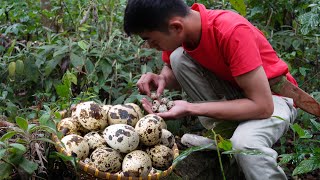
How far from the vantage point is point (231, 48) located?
2607 millimetres

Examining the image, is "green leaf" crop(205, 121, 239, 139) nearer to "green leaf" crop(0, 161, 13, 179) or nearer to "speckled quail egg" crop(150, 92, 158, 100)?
"speckled quail egg" crop(150, 92, 158, 100)

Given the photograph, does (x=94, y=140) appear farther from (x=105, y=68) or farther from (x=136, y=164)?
(x=105, y=68)

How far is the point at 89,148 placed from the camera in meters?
2.51

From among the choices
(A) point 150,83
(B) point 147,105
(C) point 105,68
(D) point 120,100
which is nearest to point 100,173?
(B) point 147,105

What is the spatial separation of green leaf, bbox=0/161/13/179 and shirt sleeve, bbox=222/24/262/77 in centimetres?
127

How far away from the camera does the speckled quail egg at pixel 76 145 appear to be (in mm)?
2373

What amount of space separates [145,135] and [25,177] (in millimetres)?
662

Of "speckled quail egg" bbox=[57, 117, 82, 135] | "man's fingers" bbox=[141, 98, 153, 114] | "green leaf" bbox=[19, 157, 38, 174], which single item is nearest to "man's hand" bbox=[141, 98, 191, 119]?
"man's fingers" bbox=[141, 98, 153, 114]

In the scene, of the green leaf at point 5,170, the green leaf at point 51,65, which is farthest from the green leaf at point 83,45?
the green leaf at point 5,170

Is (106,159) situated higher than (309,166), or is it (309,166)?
(309,166)

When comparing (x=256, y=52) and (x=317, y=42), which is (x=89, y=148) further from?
(x=317, y=42)

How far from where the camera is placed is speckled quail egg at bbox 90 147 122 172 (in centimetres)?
235

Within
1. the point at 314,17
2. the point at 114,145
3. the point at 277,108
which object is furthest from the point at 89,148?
the point at 314,17

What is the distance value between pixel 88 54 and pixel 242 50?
5.00ft
